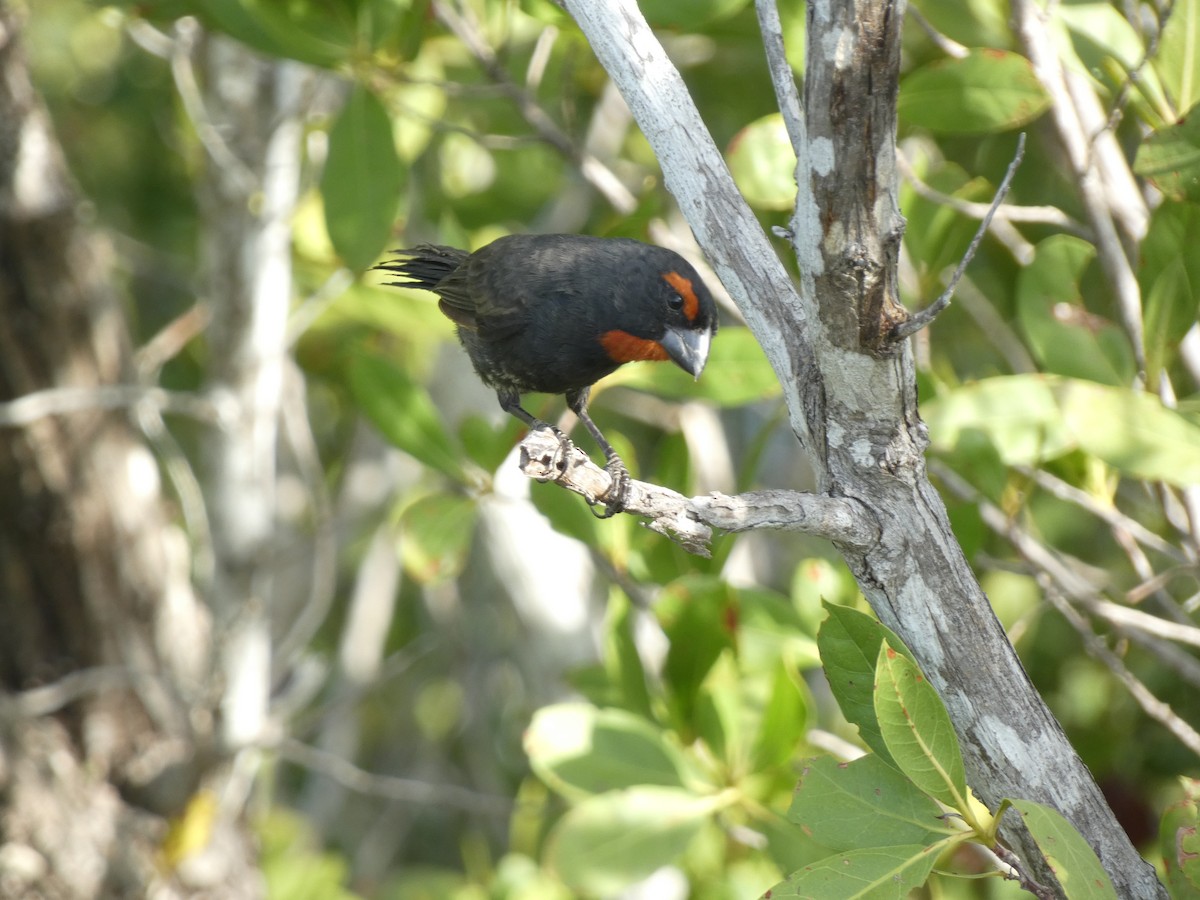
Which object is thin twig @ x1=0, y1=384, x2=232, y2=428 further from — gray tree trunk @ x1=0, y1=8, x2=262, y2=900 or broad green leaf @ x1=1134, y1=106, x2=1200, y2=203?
broad green leaf @ x1=1134, y1=106, x2=1200, y2=203

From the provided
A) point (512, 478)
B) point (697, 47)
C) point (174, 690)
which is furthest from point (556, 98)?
point (174, 690)

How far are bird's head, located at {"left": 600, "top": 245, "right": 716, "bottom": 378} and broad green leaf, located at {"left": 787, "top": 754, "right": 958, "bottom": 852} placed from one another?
56.4 inches

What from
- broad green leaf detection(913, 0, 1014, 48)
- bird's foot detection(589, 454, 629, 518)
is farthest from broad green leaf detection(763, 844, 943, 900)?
broad green leaf detection(913, 0, 1014, 48)

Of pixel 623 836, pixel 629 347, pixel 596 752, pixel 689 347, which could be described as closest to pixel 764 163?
pixel 689 347

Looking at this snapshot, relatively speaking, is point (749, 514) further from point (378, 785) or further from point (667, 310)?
point (378, 785)

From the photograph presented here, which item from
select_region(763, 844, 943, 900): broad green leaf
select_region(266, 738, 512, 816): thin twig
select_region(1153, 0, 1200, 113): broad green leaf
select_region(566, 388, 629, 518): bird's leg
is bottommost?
select_region(266, 738, 512, 816): thin twig

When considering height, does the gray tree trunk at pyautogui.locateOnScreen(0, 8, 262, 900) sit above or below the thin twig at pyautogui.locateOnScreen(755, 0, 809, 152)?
below

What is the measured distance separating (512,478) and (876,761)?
282 centimetres

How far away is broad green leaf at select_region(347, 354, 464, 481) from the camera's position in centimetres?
337

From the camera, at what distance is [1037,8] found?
297 cm

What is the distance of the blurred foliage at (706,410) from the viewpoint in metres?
2.79

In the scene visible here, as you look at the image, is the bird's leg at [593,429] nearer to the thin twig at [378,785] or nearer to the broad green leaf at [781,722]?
the broad green leaf at [781,722]

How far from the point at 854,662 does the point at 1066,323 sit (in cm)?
137

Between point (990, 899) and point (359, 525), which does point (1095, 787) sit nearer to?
point (990, 899)
